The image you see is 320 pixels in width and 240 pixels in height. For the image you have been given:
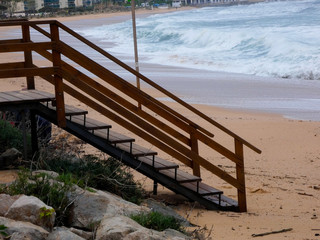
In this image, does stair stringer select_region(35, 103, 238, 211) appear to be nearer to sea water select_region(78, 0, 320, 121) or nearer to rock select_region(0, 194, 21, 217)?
rock select_region(0, 194, 21, 217)

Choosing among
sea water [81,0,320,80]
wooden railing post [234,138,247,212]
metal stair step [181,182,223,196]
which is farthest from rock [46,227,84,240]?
sea water [81,0,320,80]

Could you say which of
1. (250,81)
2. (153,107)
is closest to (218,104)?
(250,81)

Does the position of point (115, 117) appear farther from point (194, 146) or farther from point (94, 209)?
point (94, 209)

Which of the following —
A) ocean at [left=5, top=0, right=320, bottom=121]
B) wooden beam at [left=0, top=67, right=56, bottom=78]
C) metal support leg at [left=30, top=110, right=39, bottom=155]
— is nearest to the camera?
wooden beam at [left=0, top=67, right=56, bottom=78]

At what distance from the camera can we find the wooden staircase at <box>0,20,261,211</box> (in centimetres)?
727

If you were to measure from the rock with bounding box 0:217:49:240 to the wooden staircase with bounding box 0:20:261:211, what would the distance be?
2.51 metres

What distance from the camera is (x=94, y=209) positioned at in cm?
563

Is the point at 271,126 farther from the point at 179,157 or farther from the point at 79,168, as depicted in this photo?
the point at 79,168

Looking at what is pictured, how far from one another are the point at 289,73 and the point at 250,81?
2527mm

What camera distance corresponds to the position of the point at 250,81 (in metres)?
21.5

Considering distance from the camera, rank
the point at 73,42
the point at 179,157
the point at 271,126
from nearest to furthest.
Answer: the point at 179,157 < the point at 271,126 < the point at 73,42

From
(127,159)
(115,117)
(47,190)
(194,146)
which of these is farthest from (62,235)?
(194,146)

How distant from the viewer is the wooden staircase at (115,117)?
727 centimetres

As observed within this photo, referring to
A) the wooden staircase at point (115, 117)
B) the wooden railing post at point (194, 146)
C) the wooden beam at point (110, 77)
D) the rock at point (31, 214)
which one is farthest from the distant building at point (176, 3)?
the rock at point (31, 214)
